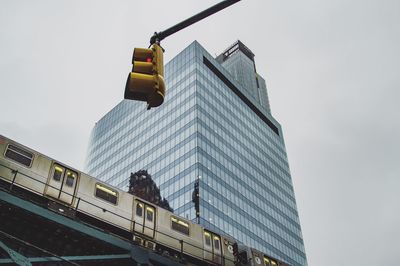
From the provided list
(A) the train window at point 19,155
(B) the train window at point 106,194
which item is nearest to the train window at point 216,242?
(B) the train window at point 106,194

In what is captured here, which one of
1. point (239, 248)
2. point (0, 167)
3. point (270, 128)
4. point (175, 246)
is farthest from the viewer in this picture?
point (270, 128)

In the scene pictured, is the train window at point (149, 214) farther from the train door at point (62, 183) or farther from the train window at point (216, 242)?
the train window at point (216, 242)

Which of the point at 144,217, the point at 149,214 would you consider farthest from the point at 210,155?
the point at 144,217

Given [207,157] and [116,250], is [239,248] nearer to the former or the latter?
[116,250]

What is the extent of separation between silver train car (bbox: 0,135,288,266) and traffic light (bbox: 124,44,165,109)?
9.95 meters

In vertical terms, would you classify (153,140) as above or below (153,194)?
above

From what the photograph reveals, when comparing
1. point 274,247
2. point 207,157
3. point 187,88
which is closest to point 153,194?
point 207,157

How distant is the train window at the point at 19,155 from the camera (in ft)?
50.6

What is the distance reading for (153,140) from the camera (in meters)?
69.8

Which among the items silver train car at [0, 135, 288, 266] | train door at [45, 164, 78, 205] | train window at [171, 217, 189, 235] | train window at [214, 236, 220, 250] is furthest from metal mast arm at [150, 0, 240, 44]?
train window at [214, 236, 220, 250]

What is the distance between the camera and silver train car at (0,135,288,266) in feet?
50.5

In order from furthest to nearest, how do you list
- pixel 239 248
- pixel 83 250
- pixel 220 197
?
pixel 220 197, pixel 239 248, pixel 83 250

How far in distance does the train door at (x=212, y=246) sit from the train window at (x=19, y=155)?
907cm

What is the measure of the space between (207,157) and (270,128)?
38619 millimetres
